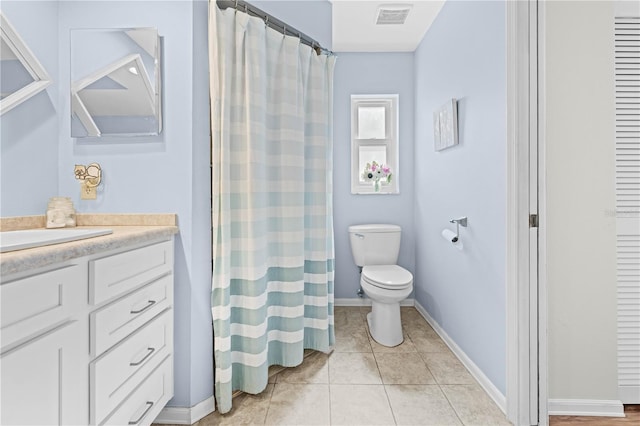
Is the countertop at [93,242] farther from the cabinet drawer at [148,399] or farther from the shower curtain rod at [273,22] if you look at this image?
the shower curtain rod at [273,22]

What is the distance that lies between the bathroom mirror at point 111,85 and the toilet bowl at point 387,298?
1664 mm

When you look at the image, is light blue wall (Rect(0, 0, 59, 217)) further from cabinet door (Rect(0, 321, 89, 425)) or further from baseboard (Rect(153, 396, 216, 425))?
baseboard (Rect(153, 396, 216, 425))

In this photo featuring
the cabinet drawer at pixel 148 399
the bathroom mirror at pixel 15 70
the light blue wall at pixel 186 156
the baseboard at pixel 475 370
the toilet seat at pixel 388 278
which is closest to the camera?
the cabinet drawer at pixel 148 399

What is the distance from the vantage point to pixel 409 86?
2.94m

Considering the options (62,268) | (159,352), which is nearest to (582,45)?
(62,268)

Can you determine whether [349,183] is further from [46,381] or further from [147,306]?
[46,381]

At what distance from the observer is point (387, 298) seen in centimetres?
206

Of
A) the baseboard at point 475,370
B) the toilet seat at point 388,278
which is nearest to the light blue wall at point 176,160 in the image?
the toilet seat at point 388,278

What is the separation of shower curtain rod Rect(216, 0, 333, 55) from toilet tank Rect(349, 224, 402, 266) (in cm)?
149

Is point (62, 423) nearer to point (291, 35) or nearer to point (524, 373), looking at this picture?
point (524, 373)

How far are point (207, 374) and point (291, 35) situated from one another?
6.71ft

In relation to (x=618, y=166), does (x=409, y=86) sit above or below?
above

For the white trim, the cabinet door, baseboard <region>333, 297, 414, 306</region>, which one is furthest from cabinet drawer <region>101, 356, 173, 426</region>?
baseboard <region>333, 297, 414, 306</region>

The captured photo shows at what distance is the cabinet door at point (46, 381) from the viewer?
69cm
